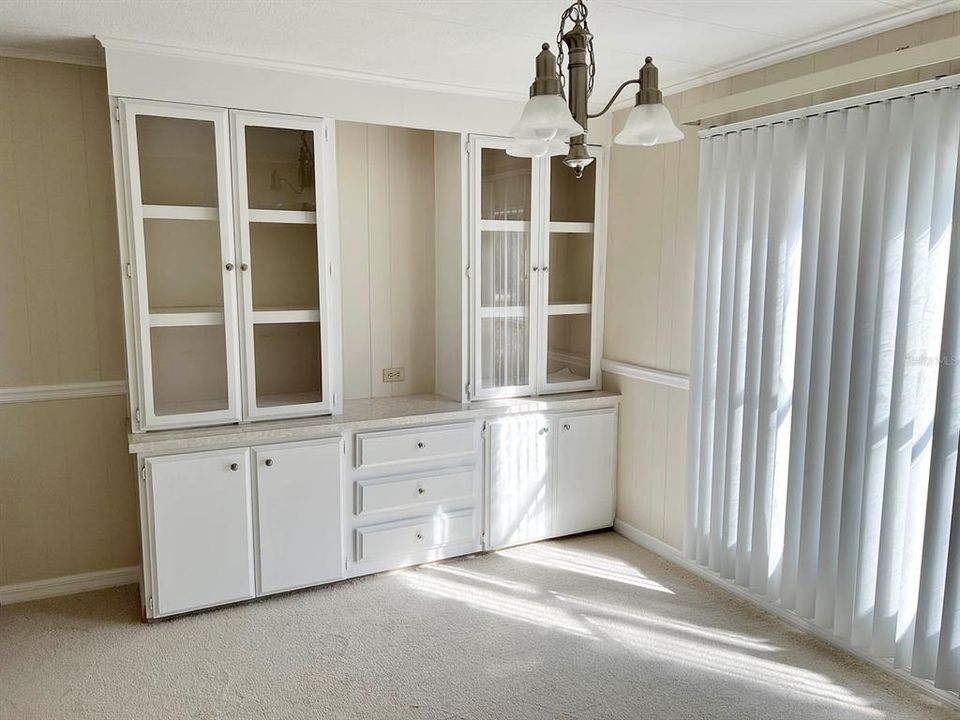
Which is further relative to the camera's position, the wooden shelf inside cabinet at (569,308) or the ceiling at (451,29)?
the wooden shelf inside cabinet at (569,308)

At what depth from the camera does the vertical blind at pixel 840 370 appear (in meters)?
2.36

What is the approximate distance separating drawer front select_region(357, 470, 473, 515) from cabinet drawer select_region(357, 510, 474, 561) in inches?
3.6

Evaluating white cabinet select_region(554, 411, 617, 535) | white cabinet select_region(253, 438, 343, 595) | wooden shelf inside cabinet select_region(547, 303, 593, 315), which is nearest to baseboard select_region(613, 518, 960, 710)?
white cabinet select_region(554, 411, 617, 535)

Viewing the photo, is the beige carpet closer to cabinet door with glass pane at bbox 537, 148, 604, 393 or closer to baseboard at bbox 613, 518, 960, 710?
baseboard at bbox 613, 518, 960, 710

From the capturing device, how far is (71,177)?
3.15m

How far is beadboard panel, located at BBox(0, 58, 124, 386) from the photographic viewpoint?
3.06m

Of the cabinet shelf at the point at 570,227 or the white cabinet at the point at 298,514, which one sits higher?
the cabinet shelf at the point at 570,227

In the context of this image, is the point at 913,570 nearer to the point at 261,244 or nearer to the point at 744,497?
the point at 744,497

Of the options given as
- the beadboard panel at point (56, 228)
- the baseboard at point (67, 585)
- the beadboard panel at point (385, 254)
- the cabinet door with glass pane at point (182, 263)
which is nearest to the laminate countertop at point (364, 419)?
the cabinet door with glass pane at point (182, 263)

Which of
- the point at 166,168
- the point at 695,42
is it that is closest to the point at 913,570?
the point at 695,42

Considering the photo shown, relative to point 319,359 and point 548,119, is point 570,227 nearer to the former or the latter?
point 319,359

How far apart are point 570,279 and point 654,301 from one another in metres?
0.50

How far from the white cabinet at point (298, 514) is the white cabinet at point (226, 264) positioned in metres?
0.23

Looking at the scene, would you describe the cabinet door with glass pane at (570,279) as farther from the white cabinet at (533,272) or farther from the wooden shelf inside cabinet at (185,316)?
the wooden shelf inside cabinet at (185,316)
